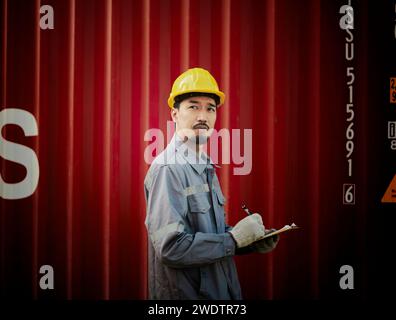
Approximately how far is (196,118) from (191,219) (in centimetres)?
48

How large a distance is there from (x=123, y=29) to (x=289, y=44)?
1.07m

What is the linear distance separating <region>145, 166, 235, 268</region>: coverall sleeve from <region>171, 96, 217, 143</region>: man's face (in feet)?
0.77

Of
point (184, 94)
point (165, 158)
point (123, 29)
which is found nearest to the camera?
point (165, 158)

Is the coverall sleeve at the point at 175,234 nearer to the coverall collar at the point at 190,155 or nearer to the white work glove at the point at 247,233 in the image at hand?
the white work glove at the point at 247,233

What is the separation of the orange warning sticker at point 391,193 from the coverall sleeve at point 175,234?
1.29m

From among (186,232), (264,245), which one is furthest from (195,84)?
(264,245)

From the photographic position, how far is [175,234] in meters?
1.36

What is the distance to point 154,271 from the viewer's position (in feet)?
5.10

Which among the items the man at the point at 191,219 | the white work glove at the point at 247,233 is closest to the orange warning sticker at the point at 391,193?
the man at the point at 191,219

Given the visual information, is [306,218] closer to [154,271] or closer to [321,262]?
[321,262]

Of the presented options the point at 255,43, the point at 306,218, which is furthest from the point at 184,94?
the point at 306,218

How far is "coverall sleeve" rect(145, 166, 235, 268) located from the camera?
4.51 feet

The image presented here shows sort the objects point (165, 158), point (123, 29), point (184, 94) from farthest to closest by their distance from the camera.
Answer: point (123, 29) → point (184, 94) → point (165, 158)
